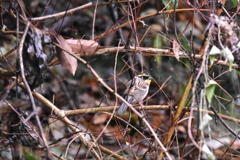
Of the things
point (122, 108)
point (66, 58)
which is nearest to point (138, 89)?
point (122, 108)

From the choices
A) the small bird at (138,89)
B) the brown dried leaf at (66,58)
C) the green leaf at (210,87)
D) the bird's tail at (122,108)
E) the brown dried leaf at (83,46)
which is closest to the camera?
the green leaf at (210,87)

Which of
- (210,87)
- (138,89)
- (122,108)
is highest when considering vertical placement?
(210,87)

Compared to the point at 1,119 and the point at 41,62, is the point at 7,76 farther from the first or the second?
the point at 41,62

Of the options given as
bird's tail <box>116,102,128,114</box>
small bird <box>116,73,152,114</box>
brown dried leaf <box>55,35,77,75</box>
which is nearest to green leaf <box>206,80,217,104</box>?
brown dried leaf <box>55,35,77,75</box>

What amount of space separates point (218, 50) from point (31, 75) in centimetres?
91

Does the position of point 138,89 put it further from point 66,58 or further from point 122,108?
point 66,58

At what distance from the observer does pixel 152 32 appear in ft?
17.7

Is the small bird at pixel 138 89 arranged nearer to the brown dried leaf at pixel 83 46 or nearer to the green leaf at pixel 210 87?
the brown dried leaf at pixel 83 46

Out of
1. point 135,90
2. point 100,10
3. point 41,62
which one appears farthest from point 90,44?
point 100,10

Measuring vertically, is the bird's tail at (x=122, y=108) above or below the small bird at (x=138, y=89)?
above

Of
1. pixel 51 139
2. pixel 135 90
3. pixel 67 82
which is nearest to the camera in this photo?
pixel 135 90

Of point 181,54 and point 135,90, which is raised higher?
point 181,54

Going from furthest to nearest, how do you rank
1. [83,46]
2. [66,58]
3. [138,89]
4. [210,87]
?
[138,89]
[83,46]
[66,58]
[210,87]

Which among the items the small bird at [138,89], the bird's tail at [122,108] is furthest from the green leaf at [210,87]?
the small bird at [138,89]
